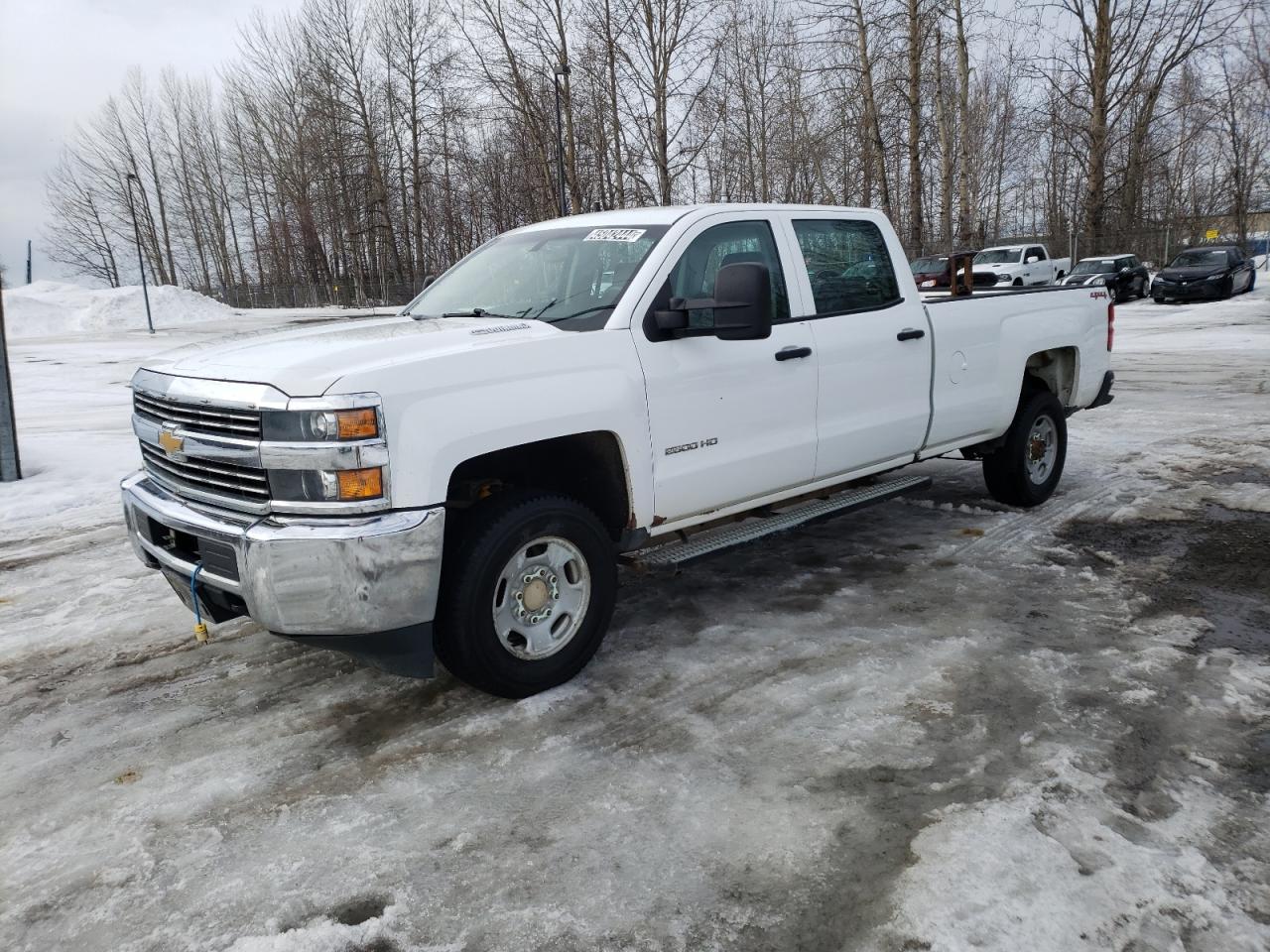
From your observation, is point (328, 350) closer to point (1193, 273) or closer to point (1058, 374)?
point (1058, 374)

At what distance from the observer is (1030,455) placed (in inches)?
253

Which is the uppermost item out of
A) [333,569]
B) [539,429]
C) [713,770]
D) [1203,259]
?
[1203,259]

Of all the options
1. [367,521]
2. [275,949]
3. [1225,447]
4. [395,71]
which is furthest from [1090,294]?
[395,71]

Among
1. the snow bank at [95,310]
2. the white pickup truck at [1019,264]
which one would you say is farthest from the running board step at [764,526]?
the snow bank at [95,310]

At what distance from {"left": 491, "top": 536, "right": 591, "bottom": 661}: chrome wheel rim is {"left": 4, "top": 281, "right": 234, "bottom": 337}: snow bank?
40930 millimetres

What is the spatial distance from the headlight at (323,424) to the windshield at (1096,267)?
1189 inches

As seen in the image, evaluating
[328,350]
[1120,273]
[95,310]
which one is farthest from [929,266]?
[95,310]

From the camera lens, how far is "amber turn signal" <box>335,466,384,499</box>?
124 inches

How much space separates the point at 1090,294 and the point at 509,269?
441 cm

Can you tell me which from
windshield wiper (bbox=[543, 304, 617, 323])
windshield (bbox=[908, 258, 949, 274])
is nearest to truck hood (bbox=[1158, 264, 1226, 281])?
windshield (bbox=[908, 258, 949, 274])

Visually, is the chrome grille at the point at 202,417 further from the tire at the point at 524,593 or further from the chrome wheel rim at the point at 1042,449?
the chrome wheel rim at the point at 1042,449

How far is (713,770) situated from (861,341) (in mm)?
2585

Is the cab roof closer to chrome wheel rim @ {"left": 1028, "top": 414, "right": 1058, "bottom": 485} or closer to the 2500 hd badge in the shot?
the 2500 hd badge

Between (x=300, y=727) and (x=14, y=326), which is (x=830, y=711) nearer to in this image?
(x=300, y=727)
